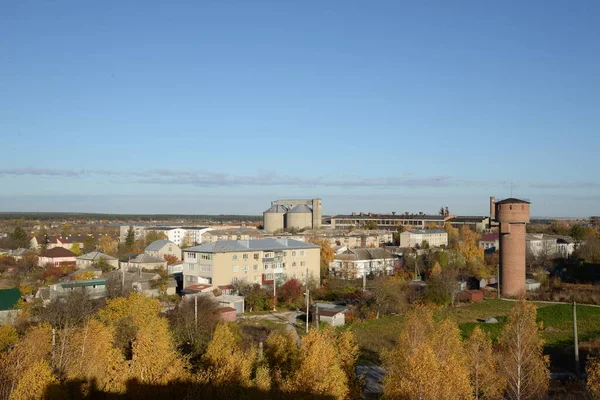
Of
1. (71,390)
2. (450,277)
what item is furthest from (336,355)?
(450,277)

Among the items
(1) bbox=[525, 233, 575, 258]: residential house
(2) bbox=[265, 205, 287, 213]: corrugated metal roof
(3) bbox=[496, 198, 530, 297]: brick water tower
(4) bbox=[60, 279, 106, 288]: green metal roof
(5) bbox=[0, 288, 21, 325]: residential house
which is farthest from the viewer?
(2) bbox=[265, 205, 287, 213]: corrugated metal roof

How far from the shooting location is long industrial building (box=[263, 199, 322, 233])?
3095 inches

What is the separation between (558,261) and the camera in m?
47.7

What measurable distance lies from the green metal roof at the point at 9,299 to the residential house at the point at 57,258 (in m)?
19.0

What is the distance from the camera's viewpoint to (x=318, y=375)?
12.1 metres

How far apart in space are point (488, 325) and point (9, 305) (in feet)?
72.4

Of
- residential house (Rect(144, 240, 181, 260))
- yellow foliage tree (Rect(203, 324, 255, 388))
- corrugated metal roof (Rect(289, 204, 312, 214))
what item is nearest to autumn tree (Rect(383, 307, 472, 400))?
yellow foliage tree (Rect(203, 324, 255, 388))

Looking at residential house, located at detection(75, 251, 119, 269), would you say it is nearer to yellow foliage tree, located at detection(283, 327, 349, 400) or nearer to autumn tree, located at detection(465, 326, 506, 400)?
yellow foliage tree, located at detection(283, 327, 349, 400)

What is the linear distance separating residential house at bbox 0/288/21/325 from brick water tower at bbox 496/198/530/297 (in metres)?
27.7

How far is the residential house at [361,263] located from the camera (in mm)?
42250

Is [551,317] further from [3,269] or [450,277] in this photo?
[3,269]

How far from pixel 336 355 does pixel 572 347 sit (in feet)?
39.4

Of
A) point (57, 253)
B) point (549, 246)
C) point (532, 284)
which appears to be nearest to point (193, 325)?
point (532, 284)

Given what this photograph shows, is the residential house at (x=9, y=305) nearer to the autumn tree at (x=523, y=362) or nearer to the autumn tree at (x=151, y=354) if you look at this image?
the autumn tree at (x=151, y=354)
